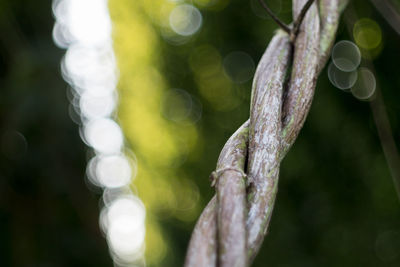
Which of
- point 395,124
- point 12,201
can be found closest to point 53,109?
point 12,201

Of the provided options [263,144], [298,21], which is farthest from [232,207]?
[298,21]

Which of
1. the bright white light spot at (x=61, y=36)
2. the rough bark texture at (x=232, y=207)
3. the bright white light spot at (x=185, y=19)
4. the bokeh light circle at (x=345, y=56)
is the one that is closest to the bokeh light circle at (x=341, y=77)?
the bokeh light circle at (x=345, y=56)

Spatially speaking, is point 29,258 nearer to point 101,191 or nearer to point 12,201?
point 12,201

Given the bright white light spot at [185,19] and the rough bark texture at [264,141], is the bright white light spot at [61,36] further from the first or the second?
the rough bark texture at [264,141]

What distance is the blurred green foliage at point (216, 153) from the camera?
2168 mm

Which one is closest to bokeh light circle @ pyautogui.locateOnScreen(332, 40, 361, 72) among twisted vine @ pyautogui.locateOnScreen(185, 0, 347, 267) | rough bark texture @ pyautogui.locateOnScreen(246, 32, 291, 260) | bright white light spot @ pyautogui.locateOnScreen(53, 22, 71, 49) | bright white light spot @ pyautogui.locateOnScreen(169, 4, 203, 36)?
bright white light spot @ pyautogui.locateOnScreen(169, 4, 203, 36)

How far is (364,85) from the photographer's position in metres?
2.13

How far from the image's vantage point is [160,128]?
10.9 ft

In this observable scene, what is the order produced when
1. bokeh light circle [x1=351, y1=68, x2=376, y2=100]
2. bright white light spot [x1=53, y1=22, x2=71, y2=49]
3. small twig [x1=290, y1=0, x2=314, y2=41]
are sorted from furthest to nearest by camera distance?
bright white light spot [x1=53, y1=22, x2=71, y2=49] < bokeh light circle [x1=351, y1=68, x2=376, y2=100] < small twig [x1=290, y1=0, x2=314, y2=41]

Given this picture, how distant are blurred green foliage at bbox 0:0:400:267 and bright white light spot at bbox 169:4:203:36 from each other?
5cm

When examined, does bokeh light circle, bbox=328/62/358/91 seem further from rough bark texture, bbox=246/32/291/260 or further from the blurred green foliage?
rough bark texture, bbox=246/32/291/260

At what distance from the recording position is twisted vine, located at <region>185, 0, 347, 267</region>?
0.34 m

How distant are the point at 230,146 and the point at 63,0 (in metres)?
2.46

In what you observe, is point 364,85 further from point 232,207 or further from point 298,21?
point 232,207
